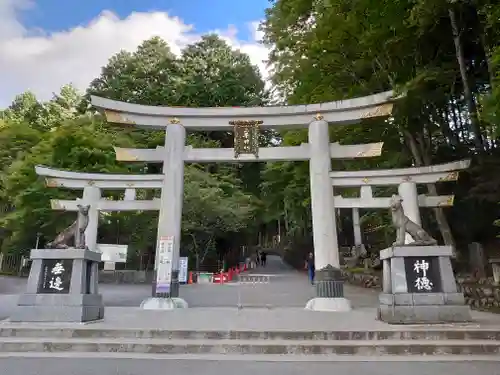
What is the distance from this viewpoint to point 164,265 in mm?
10211

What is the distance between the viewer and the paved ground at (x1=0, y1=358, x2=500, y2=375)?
4699 mm

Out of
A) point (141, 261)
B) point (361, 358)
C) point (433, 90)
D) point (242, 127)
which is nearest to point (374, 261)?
point (433, 90)

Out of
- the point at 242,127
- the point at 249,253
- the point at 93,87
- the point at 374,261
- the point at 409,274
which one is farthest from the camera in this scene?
the point at 249,253

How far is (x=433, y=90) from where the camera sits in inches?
537

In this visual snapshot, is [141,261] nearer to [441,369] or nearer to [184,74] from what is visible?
[184,74]

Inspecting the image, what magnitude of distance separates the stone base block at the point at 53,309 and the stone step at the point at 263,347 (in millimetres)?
1121

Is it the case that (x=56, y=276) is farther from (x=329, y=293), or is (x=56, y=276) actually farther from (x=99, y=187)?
(x=329, y=293)

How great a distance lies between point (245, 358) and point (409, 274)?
3773mm

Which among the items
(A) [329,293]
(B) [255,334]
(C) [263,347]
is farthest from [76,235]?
(A) [329,293]

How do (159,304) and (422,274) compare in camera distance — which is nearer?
(422,274)

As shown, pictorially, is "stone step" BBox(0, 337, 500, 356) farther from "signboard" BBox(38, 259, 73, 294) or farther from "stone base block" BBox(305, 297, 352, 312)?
"stone base block" BBox(305, 297, 352, 312)

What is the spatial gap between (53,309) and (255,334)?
3.92 metres

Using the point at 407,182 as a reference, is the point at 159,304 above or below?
below

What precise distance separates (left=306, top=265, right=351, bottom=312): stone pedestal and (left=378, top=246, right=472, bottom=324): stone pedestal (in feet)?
7.05
